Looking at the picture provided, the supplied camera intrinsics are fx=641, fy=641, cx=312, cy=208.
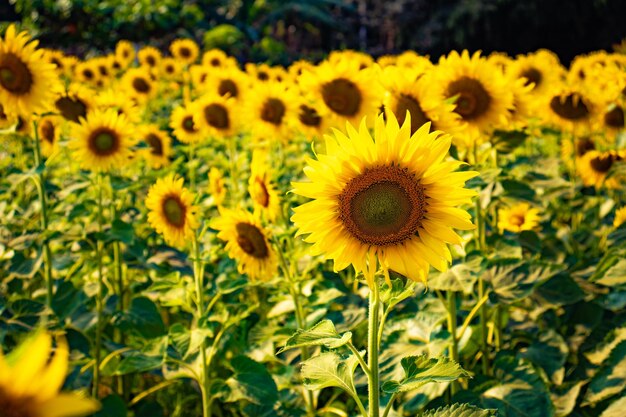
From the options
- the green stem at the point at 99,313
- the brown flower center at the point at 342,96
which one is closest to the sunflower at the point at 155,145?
the green stem at the point at 99,313

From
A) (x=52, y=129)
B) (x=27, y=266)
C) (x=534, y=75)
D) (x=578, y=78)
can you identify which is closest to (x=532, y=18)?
(x=578, y=78)

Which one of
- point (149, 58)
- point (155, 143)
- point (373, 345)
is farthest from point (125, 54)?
point (373, 345)

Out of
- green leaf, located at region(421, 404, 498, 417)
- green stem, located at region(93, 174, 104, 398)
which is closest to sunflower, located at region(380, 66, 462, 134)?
green leaf, located at region(421, 404, 498, 417)

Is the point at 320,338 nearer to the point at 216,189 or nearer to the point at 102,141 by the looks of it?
the point at 216,189

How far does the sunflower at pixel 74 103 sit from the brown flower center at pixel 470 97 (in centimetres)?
185

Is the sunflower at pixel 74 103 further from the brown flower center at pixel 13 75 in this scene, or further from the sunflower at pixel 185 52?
the sunflower at pixel 185 52

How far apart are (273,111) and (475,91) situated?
1.56 m

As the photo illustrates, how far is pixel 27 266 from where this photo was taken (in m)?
2.64

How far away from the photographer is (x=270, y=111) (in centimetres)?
380

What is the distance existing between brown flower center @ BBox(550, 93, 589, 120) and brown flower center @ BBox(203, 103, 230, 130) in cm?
196

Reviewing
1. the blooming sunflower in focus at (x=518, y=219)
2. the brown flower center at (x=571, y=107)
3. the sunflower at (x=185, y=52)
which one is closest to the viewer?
the blooming sunflower in focus at (x=518, y=219)

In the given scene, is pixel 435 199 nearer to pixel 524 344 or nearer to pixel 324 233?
pixel 324 233

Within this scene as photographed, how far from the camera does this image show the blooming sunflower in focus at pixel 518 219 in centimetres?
291

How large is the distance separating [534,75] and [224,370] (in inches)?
111
